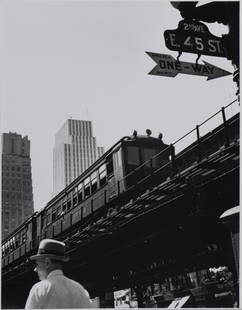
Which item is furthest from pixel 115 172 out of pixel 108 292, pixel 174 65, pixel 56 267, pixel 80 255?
pixel 56 267

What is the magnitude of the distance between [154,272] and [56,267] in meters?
8.14

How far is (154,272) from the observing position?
10820mm

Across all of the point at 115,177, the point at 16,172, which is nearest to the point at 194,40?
the point at 16,172

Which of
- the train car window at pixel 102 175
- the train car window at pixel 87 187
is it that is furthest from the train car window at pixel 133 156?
the train car window at pixel 87 187

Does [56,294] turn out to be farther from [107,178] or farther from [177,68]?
[107,178]

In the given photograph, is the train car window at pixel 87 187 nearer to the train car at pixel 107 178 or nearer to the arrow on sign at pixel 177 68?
the train car at pixel 107 178

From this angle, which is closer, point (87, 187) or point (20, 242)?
point (87, 187)

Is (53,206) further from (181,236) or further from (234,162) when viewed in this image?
(234,162)

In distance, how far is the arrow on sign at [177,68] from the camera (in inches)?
182

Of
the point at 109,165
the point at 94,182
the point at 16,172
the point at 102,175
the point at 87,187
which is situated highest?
the point at 109,165

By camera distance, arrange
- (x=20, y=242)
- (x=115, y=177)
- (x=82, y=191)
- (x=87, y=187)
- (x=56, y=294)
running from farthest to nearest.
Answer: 1. (x=20, y=242)
2. (x=82, y=191)
3. (x=87, y=187)
4. (x=115, y=177)
5. (x=56, y=294)

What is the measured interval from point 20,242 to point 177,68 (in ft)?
56.1

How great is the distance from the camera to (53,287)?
9.78 feet

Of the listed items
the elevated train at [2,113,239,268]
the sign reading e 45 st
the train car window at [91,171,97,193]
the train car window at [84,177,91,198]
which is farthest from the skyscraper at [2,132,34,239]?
the sign reading e 45 st
